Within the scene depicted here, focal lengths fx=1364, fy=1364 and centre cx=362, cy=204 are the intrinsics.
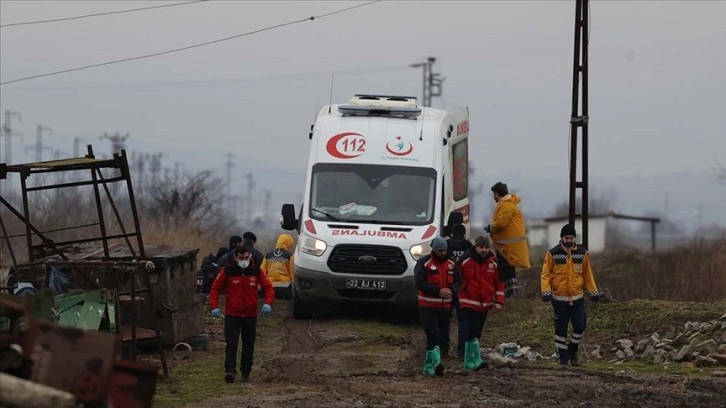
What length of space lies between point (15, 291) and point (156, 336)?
5.24 feet

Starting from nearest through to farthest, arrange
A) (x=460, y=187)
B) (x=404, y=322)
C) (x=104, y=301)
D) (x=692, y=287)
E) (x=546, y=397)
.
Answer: (x=546, y=397)
(x=104, y=301)
(x=404, y=322)
(x=460, y=187)
(x=692, y=287)

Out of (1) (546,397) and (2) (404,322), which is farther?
(2) (404,322)

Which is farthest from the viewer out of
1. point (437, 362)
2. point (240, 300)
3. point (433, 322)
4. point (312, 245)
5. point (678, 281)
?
point (678, 281)

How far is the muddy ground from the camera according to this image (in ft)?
41.0

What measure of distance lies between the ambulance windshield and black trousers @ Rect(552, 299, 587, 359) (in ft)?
16.7

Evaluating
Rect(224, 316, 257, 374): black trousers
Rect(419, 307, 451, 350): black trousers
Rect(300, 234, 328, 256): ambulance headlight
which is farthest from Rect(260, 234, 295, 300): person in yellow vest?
Rect(224, 316, 257, 374): black trousers

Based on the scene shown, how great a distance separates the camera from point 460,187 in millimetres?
23766

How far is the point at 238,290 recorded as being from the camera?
14.8m

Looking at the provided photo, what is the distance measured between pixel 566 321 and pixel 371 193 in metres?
5.68

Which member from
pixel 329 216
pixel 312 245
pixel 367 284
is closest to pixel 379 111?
pixel 329 216

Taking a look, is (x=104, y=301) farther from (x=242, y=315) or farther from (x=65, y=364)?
(x=65, y=364)

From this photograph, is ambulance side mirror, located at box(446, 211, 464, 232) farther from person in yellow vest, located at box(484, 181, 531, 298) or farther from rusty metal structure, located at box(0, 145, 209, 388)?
rusty metal structure, located at box(0, 145, 209, 388)

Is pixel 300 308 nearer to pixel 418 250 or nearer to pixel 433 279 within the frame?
pixel 418 250

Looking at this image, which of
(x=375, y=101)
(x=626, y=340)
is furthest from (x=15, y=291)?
(x=375, y=101)
